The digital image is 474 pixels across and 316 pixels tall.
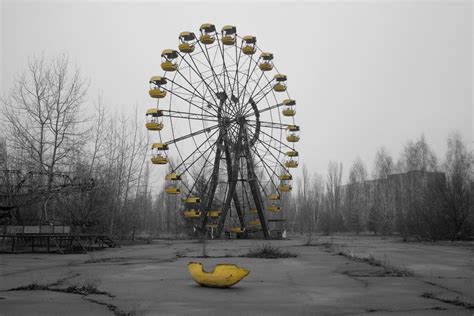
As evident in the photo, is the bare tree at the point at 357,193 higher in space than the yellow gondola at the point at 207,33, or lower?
lower

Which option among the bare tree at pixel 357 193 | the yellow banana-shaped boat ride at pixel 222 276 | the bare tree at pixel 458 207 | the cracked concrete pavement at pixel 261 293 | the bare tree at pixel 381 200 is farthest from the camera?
the bare tree at pixel 357 193

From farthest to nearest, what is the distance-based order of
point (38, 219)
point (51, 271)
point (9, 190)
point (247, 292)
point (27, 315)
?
point (38, 219)
point (9, 190)
point (51, 271)
point (247, 292)
point (27, 315)

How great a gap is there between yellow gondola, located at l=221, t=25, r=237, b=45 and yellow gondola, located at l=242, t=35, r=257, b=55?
104 cm

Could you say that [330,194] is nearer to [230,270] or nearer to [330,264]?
[330,264]

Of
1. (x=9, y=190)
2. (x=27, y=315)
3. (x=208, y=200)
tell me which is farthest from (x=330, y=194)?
(x=27, y=315)

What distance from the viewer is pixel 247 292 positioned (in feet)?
27.0

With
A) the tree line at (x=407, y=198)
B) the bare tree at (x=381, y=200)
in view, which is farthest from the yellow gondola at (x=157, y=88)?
the bare tree at (x=381, y=200)

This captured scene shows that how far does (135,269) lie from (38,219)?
57.5 feet

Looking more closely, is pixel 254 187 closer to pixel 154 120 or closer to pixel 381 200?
pixel 154 120

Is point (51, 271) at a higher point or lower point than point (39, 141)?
lower

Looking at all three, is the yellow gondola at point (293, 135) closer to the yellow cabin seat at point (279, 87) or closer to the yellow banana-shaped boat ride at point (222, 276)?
the yellow cabin seat at point (279, 87)

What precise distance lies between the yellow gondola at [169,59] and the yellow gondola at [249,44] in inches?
206

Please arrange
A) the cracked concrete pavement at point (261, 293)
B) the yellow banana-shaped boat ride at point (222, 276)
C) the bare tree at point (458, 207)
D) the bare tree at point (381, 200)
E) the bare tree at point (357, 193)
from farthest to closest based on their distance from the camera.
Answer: the bare tree at point (357, 193) → the bare tree at point (381, 200) → the bare tree at point (458, 207) → the yellow banana-shaped boat ride at point (222, 276) → the cracked concrete pavement at point (261, 293)

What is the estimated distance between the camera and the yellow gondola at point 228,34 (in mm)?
33125
